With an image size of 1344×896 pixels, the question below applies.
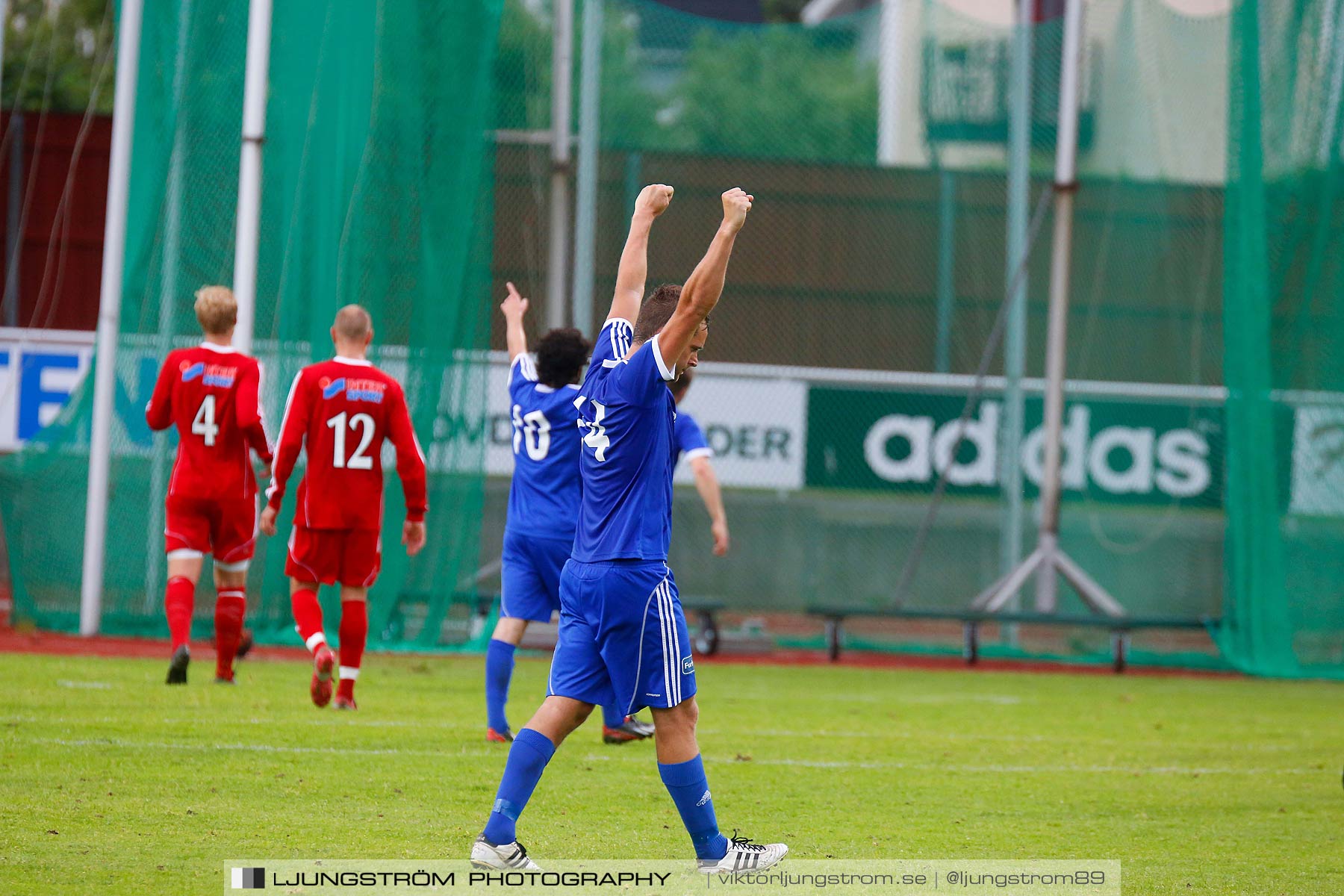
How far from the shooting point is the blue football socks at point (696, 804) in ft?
15.2

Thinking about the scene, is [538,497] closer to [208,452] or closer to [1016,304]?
[208,452]

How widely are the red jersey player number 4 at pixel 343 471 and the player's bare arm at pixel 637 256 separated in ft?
10.4

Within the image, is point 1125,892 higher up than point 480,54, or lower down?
lower down

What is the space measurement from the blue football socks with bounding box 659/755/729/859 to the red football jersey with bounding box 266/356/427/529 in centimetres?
354

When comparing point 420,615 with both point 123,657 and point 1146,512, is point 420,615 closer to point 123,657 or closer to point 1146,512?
point 123,657

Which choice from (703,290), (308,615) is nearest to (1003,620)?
(308,615)

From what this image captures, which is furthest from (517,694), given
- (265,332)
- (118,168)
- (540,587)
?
(118,168)

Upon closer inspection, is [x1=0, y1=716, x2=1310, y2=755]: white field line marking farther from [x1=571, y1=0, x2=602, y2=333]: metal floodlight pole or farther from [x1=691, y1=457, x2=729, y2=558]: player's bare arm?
[x1=571, y1=0, x2=602, y2=333]: metal floodlight pole

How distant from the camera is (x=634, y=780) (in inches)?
259

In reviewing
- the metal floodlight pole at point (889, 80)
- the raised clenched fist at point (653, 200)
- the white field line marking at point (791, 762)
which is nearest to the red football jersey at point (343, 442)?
the white field line marking at point (791, 762)

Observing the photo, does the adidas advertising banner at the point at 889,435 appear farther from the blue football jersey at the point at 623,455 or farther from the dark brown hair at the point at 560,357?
the blue football jersey at the point at 623,455

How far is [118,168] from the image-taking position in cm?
1105

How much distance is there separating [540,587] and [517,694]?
7.10 ft

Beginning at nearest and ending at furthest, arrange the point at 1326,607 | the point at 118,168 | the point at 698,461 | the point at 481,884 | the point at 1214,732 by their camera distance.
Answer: the point at 481,884 → the point at 698,461 → the point at 1214,732 → the point at 118,168 → the point at 1326,607
